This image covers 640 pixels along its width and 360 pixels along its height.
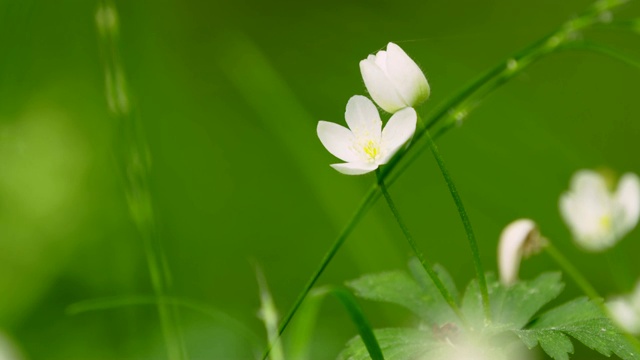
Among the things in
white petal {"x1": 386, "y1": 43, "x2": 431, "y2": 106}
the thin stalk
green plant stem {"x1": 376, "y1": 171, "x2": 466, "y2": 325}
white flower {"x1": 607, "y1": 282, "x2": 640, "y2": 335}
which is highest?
the thin stalk

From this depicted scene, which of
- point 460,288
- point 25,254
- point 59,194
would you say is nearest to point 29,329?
point 25,254

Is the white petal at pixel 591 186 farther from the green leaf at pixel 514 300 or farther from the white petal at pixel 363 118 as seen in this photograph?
the white petal at pixel 363 118

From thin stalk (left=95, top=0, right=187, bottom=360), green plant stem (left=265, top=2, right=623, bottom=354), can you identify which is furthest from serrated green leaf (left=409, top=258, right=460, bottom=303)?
thin stalk (left=95, top=0, right=187, bottom=360)

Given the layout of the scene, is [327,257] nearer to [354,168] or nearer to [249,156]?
[354,168]

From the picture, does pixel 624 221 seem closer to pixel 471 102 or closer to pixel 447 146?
pixel 471 102

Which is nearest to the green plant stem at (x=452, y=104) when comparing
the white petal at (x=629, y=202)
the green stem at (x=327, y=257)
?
the green stem at (x=327, y=257)

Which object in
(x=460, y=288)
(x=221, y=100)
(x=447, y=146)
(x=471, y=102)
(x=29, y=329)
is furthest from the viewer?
(x=221, y=100)

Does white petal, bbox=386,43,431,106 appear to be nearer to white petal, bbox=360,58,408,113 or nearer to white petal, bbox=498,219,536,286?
white petal, bbox=360,58,408,113
